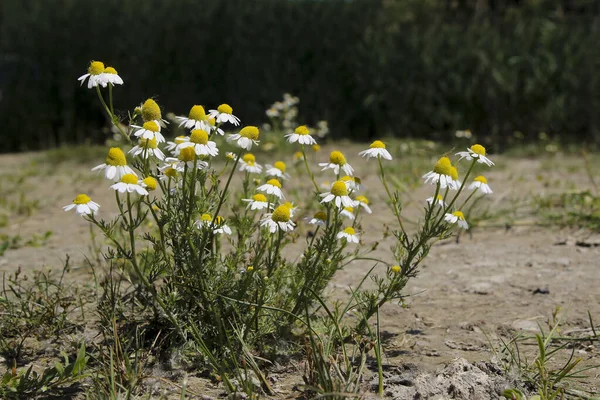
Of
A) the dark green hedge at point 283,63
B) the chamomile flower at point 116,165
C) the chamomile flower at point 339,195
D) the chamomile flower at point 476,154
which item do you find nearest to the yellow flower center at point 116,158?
the chamomile flower at point 116,165

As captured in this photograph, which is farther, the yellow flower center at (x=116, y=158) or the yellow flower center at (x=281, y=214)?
the yellow flower center at (x=281, y=214)

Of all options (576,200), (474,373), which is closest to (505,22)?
(576,200)

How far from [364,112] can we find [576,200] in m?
5.03

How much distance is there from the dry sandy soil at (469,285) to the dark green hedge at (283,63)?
3269mm

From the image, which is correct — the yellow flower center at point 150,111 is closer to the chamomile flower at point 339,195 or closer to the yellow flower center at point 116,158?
the yellow flower center at point 116,158

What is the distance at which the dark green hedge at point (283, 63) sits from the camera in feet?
28.4

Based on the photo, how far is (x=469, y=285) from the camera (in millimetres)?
3301

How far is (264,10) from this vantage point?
30.6ft

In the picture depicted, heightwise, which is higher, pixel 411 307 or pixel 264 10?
pixel 264 10

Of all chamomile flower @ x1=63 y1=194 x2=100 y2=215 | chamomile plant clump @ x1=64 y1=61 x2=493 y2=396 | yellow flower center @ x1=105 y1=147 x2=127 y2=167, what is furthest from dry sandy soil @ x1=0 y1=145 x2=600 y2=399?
yellow flower center @ x1=105 y1=147 x2=127 y2=167

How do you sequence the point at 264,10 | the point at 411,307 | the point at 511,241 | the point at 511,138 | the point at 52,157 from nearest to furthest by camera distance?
the point at 411,307
the point at 511,241
the point at 52,157
the point at 511,138
the point at 264,10

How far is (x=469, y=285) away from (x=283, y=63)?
21.3 feet

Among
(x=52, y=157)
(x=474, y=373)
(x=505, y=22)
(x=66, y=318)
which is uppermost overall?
(x=505, y=22)

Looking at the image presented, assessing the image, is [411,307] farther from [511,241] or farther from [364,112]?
[364,112]
